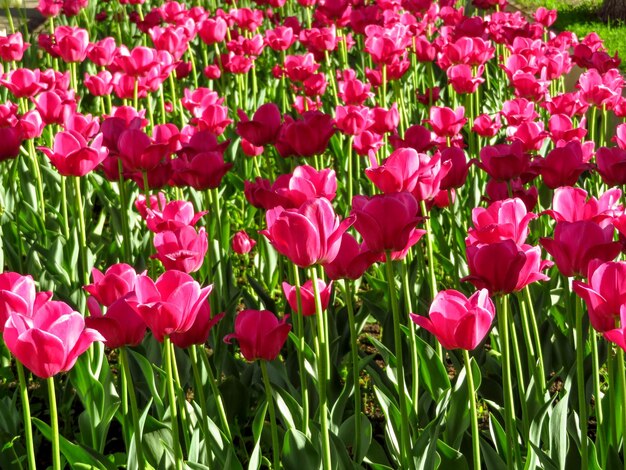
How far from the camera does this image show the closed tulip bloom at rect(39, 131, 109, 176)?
95.4 inches

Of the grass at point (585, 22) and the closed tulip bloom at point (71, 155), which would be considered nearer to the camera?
the closed tulip bloom at point (71, 155)

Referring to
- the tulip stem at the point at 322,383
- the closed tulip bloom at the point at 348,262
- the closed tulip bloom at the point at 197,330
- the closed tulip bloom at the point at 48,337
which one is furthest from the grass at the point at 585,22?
the closed tulip bloom at the point at 48,337

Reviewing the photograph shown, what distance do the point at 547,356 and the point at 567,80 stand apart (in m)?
3.44

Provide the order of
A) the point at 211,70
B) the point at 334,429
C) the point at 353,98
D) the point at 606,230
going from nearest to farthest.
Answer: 1. the point at 606,230
2. the point at 334,429
3. the point at 353,98
4. the point at 211,70

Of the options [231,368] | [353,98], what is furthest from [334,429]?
[353,98]

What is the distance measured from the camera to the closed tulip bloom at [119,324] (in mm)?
1599

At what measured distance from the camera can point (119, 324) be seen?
1607 mm

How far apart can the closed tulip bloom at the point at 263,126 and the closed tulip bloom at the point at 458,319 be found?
1407 mm

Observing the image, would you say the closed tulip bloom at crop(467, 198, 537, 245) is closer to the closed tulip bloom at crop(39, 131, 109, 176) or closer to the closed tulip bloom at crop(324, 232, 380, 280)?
the closed tulip bloom at crop(324, 232, 380, 280)

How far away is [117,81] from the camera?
12.2 feet

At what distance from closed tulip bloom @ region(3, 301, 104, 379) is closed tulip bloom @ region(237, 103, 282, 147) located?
1.45 m

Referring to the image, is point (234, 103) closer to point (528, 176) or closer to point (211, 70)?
point (211, 70)

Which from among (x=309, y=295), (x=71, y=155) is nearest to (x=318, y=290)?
(x=309, y=295)

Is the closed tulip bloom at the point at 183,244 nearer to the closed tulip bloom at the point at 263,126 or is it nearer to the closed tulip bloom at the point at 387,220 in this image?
the closed tulip bloom at the point at 387,220
